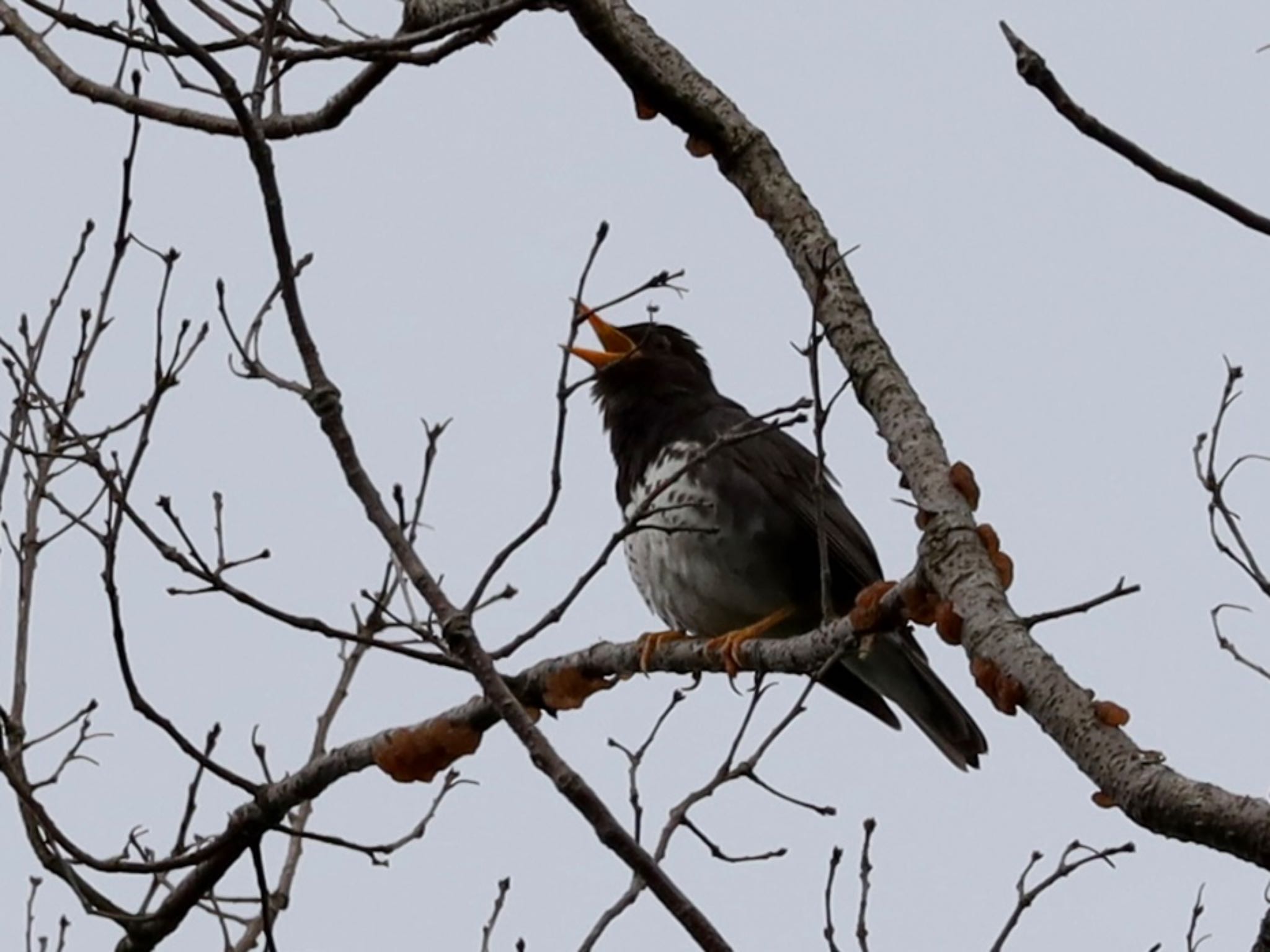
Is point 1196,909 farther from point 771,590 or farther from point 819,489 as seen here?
point 771,590

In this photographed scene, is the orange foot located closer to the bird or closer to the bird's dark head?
the bird

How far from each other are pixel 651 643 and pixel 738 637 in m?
0.25

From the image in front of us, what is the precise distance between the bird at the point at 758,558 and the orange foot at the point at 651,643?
1.0 inches

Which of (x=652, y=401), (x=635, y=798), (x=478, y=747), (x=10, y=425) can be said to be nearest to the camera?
(x=635, y=798)

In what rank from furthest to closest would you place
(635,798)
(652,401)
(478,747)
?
(652,401)
(478,747)
(635,798)

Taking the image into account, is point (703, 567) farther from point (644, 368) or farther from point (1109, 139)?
point (1109, 139)

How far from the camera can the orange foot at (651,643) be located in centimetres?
497

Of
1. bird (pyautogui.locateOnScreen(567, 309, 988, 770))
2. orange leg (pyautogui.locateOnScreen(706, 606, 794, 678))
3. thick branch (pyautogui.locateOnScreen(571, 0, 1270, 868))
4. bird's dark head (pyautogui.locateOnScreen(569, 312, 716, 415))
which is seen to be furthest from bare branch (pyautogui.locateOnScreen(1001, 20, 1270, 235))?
bird's dark head (pyautogui.locateOnScreen(569, 312, 716, 415))

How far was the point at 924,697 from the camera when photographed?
20.3 ft

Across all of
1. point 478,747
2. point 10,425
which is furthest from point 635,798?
point 10,425

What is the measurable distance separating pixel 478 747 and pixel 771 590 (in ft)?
6.24

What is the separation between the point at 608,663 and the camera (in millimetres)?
4738

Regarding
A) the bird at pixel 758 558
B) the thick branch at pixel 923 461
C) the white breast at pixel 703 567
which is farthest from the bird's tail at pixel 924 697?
the thick branch at pixel 923 461

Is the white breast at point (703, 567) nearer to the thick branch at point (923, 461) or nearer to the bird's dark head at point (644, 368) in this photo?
the bird's dark head at point (644, 368)
